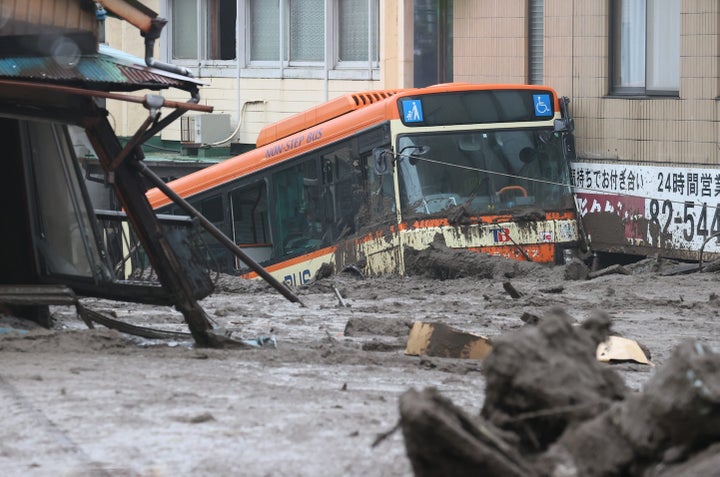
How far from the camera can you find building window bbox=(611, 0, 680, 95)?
19.1 meters

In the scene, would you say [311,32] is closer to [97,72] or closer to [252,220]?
[252,220]

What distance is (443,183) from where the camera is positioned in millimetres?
17953

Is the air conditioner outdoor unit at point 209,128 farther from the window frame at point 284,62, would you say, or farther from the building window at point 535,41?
the building window at point 535,41

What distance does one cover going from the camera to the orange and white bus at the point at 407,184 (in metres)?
17.8

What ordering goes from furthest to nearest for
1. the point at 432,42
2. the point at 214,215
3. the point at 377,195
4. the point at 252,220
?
1. the point at 432,42
2. the point at 214,215
3. the point at 252,220
4. the point at 377,195

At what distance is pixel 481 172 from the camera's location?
18062mm

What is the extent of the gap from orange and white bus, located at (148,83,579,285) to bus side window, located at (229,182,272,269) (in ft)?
0.04

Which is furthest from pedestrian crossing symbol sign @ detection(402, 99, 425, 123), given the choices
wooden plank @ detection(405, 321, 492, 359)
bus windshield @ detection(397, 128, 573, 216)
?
wooden plank @ detection(405, 321, 492, 359)

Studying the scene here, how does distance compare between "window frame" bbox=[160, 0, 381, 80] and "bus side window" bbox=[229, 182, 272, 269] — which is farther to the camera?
"window frame" bbox=[160, 0, 381, 80]

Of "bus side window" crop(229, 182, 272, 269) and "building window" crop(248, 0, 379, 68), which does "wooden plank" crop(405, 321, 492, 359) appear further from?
"building window" crop(248, 0, 379, 68)

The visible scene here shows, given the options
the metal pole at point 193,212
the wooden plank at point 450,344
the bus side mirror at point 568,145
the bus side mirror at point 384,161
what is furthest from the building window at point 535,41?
the wooden plank at point 450,344

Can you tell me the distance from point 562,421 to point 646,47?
578 inches

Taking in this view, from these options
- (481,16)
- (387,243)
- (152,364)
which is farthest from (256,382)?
(481,16)

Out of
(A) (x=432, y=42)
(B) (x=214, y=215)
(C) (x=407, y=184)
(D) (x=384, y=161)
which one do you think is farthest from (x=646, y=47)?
(B) (x=214, y=215)
